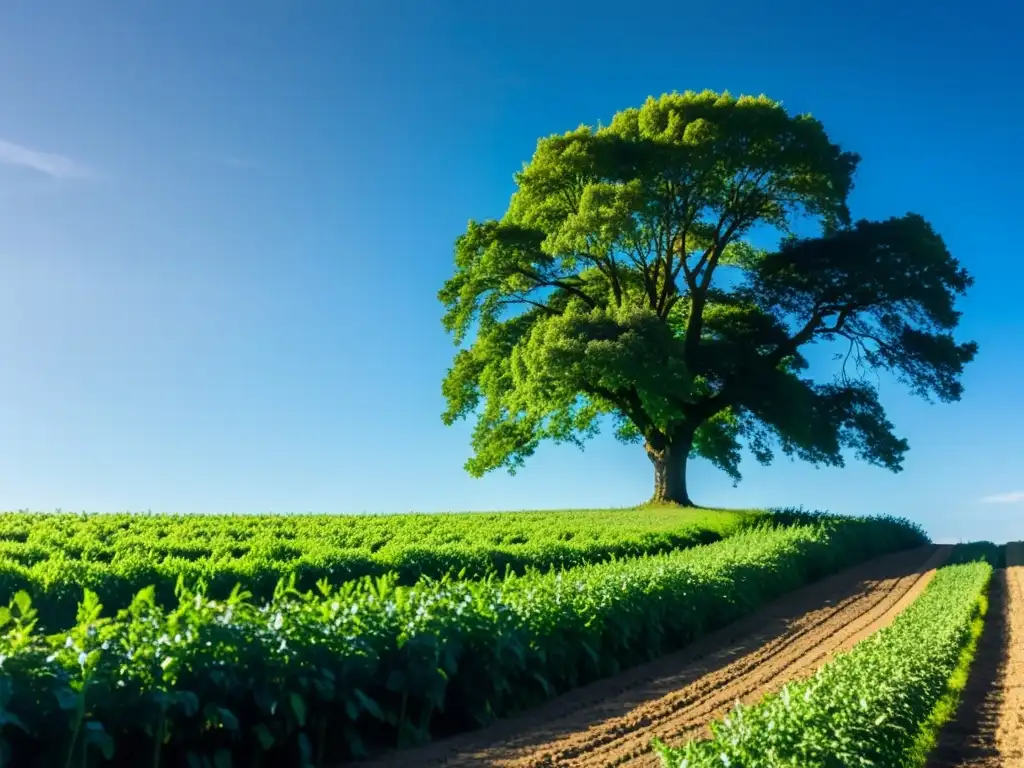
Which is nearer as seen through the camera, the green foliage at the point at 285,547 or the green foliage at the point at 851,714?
the green foliage at the point at 851,714

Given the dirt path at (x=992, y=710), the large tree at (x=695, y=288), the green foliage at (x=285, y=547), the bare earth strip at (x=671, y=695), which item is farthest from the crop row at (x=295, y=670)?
the large tree at (x=695, y=288)

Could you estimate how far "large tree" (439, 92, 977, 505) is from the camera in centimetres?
3288

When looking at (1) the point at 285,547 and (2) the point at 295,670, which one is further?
(1) the point at 285,547

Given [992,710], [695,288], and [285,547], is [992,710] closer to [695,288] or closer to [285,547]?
[285,547]

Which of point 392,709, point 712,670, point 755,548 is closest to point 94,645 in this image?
point 392,709

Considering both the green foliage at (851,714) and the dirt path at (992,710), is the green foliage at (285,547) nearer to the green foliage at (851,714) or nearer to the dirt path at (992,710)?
the green foliage at (851,714)

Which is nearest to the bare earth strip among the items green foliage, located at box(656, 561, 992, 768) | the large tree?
green foliage, located at box(656, 561, 992, 768)

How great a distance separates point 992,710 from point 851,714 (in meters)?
4.98

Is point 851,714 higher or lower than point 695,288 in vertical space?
lower

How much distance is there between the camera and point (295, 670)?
7820 millimetres

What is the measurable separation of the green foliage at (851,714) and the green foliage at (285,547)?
5.96m

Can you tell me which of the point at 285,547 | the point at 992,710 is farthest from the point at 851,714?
the point at 285,547

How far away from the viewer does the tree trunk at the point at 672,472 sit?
35438 mm

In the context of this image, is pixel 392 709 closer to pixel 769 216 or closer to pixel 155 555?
pixel 155 555
